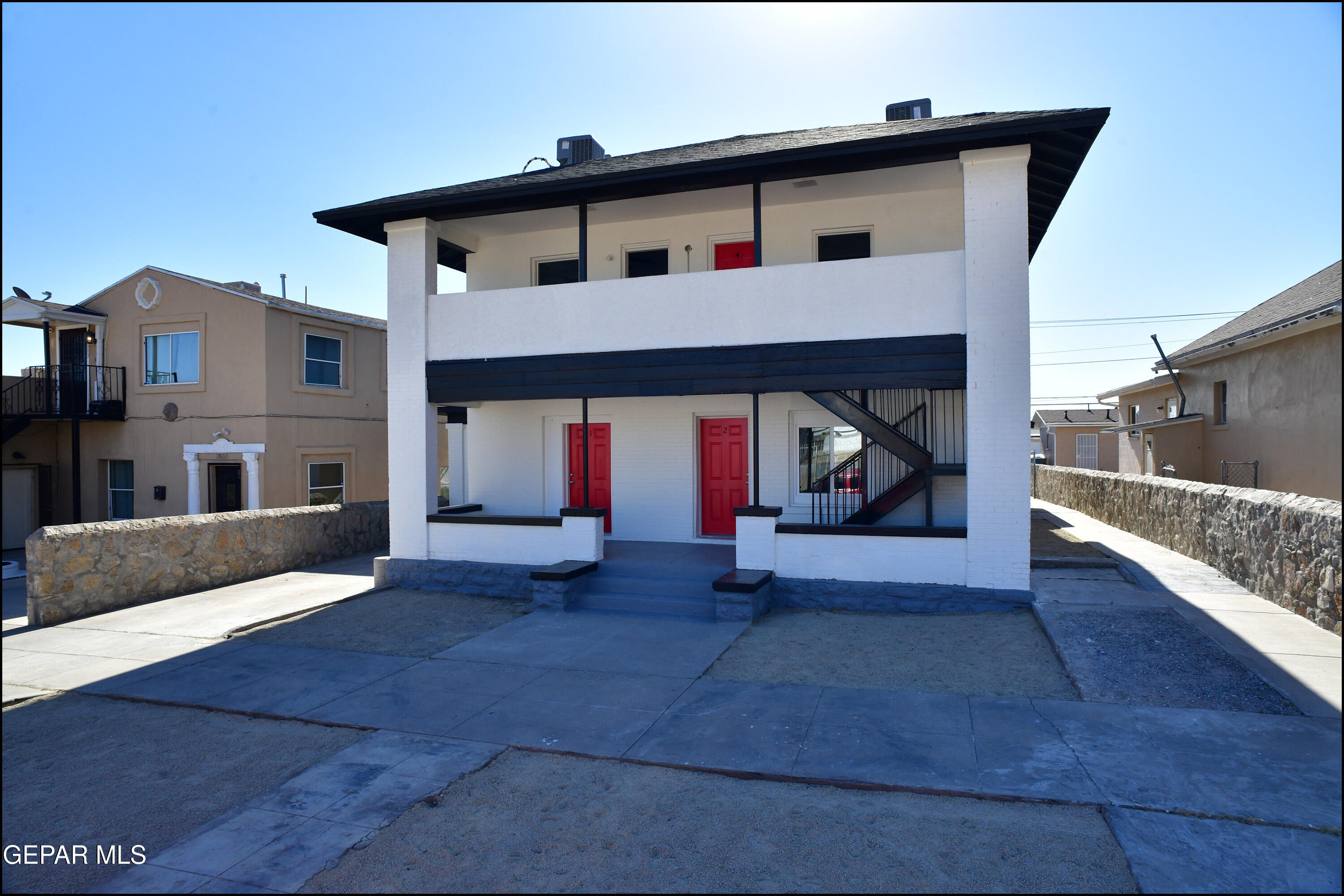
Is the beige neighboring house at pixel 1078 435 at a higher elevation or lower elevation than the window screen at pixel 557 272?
lower

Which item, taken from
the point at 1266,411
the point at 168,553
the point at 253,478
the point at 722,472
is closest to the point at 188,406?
the point at 253,478

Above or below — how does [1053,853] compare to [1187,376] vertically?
below

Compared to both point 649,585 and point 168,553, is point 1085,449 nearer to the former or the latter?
point 649,585

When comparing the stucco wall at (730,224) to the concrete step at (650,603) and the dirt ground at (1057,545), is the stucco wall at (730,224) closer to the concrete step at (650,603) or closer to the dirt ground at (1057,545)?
the dirt ground at (1057,545)

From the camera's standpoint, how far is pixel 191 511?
1764 centimetres

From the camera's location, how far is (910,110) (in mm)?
13633

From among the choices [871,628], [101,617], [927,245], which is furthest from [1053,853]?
[101,617]

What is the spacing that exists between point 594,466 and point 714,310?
4404 mm

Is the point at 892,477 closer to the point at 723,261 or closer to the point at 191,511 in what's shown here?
the point at 723,261

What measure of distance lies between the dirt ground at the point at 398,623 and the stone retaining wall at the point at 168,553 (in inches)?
115

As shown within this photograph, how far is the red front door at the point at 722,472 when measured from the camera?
12719 mm

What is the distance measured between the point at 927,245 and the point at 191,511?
1652 centimetres

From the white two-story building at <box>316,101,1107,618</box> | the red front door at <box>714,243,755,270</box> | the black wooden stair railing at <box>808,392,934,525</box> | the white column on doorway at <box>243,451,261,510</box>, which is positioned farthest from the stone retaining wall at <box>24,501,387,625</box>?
the black wooden stair railing at <box>808,392,934,525</box>

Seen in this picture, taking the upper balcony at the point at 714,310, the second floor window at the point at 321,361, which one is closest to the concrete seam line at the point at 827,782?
the upper balcony at the point at 714,310
